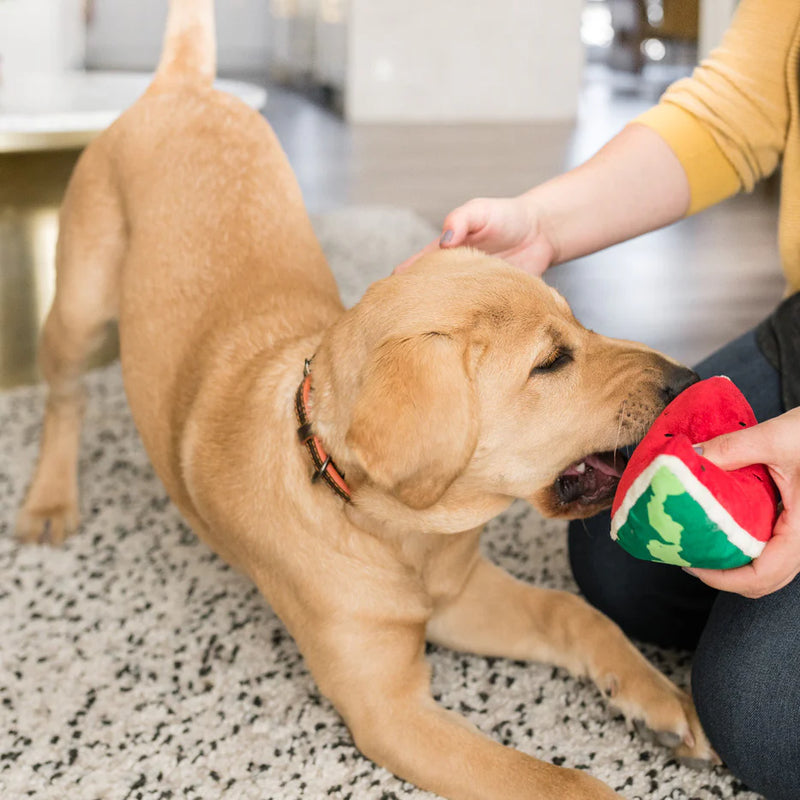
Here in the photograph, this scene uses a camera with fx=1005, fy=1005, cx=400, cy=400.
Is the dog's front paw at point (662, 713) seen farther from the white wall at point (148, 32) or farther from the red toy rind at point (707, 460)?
the white wall at point (148, 32)

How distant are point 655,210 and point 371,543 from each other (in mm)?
880

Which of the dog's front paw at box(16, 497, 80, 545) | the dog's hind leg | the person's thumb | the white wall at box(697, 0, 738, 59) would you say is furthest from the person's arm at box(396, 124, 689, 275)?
the white wall at box(697, 0, 738, 59)

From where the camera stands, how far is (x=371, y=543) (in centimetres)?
148

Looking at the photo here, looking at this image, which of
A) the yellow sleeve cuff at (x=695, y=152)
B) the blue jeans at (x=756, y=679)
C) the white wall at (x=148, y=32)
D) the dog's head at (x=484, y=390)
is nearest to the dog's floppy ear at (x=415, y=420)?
the dog's head at (x=484, y=390)

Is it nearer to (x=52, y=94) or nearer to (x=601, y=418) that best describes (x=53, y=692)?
(x=601, y=418)

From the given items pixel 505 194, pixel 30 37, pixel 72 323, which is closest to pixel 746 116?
pixel 72 323

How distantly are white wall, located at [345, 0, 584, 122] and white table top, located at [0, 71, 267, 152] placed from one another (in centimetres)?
229

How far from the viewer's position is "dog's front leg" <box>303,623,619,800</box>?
4.54ft

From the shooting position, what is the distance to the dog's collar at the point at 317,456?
1.39 meters

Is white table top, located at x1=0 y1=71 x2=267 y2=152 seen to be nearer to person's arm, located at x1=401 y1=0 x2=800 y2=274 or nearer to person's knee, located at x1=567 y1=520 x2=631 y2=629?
person's arm, located at x1=401 y1=0 x2=800 y2=274

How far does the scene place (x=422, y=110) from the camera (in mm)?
7543

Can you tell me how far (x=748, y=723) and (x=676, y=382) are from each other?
1.57 ft

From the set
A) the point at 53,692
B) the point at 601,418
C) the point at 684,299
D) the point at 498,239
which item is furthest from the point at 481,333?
the point at 684,299

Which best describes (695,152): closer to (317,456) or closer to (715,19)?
(317,456)
